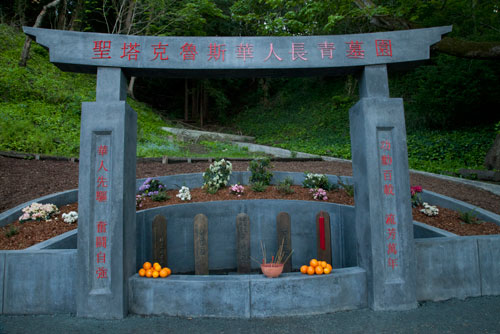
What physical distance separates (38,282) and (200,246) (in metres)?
2.04

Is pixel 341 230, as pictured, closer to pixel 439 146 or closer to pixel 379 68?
pixel 379 68

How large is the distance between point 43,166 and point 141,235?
4654 millimetres

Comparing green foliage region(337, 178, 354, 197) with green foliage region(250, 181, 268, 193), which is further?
green foliage region(250, 181, 268, 193)

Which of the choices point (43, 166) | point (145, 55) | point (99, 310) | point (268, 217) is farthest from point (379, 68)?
point (43, 166)

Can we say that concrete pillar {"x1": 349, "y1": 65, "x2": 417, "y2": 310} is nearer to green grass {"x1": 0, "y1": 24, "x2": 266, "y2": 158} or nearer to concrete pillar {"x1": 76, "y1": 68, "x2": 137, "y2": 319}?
concrete pillar {"x1": 76, "y1": 68, "x2": 137, "y2": 319}

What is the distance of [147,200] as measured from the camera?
663cm

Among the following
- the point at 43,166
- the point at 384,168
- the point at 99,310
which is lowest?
the point at 99,310

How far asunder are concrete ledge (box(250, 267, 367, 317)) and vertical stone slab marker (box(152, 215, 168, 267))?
76.7 inches

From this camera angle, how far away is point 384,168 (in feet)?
12.3

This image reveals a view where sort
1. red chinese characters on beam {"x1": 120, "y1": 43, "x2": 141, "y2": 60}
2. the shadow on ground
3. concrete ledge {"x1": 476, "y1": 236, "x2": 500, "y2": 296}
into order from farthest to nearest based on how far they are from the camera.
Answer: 1. concrete ledge {"x1": 476, "y1": 236, "x2": 500, "y2": 296}
2. red chinese characters on beam {"x1": 120, "y1": 43, "x2": 141, "y2": 60}
3. the shadow on ground

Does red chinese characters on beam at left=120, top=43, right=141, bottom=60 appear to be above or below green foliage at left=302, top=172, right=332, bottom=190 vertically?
above

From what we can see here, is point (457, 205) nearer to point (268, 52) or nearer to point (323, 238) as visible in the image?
point (323, 238)

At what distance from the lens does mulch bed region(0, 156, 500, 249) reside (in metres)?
5.20

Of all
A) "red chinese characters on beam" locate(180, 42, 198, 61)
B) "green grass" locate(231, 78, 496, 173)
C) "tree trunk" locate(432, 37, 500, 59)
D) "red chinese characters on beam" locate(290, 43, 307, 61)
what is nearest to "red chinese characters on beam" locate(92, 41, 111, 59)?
"red chinese characters on beam" locate(180, 42, 198, 61)
